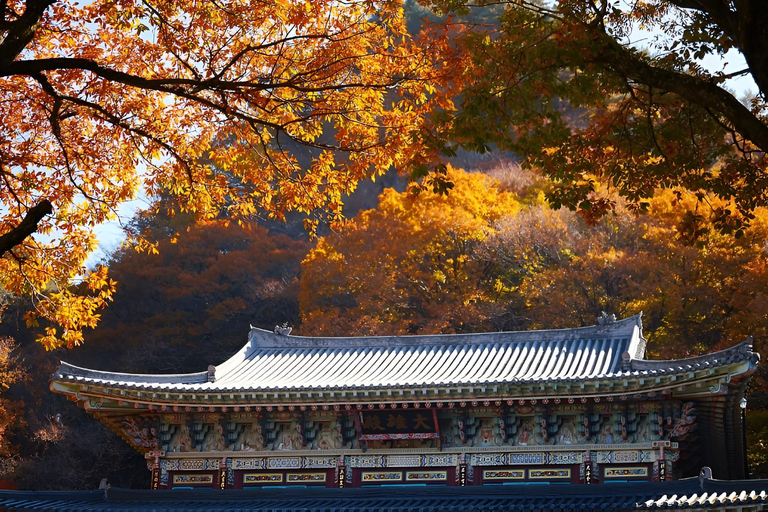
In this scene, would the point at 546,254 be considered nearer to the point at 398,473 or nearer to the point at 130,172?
the point at 398,473

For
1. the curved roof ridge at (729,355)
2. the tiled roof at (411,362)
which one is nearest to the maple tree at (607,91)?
the curved roof ridge at (729,355)

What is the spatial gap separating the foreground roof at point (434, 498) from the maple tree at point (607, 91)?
4523 mm

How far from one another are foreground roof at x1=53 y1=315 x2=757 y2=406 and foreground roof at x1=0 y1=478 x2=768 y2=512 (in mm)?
1688

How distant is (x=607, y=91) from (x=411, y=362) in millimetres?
9136

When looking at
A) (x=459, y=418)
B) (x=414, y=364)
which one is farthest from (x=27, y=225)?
(x=414, y=364)

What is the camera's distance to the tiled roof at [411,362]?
14.5m

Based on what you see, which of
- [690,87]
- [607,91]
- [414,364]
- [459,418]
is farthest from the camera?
[414,364]

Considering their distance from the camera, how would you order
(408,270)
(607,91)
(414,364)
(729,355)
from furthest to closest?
(408,270) < (414,364) < (729,355) < (607,91)

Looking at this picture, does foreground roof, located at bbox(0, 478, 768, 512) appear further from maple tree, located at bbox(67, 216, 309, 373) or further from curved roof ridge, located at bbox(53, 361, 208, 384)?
maple tree, located at bbox(67, 216, 309, 373)

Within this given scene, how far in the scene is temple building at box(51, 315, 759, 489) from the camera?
44.1 ft

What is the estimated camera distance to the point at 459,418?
14.5 metres

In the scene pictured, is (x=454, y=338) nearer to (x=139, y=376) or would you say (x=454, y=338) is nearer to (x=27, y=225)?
(x=139, y=376)

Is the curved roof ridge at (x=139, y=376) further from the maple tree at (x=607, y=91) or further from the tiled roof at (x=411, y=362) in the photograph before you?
the maple tree at (x=607, y=91)

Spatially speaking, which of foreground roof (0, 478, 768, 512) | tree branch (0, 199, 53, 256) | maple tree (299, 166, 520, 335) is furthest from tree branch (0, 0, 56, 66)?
maple tree (299, 166, 520, 335)
